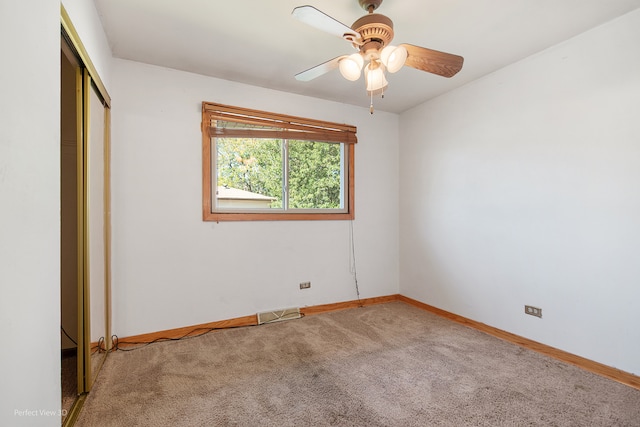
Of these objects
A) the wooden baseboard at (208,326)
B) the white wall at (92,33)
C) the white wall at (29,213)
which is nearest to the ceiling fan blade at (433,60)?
the white wall at (29,213)

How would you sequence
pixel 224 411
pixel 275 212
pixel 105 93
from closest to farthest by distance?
1. pixel 224 411
2. pixel 105 93
3. pixel 275 212

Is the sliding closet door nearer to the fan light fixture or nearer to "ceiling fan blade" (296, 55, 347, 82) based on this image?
"ceiling fan blade" (296, 55, 347, 82)

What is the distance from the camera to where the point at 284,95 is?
317 centimetres

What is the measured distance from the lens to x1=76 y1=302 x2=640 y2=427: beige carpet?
1.58 metres

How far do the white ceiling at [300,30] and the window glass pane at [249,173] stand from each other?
0.68 m

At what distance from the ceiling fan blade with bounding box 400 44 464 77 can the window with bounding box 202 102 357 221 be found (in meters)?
1.70

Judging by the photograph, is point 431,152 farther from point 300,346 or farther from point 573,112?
point 300,346

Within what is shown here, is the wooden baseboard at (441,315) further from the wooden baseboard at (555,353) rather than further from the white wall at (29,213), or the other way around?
the white wall at (29,213)

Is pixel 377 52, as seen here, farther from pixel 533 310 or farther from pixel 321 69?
pixel 533 310

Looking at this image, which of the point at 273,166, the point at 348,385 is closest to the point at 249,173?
the point at 273,166

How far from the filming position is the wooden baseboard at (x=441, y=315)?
1.99 m

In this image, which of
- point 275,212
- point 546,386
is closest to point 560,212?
point 546,386

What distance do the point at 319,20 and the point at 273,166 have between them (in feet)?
6.30

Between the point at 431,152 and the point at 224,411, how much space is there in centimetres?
320
